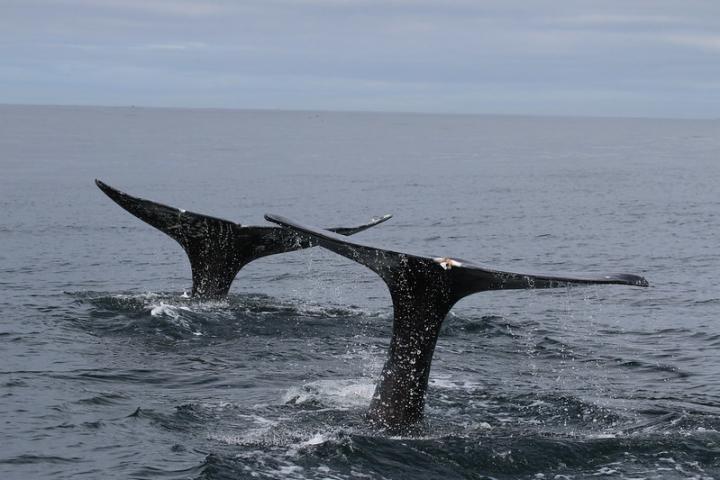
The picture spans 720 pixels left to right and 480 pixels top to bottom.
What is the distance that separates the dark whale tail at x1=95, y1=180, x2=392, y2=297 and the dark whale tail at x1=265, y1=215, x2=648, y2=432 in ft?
18.6

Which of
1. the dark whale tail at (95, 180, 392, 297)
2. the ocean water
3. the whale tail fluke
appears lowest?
the ocean water

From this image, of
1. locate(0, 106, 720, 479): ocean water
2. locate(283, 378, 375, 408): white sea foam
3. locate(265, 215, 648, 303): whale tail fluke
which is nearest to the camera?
locate(265, 215, 648, 303): whale tail fluke

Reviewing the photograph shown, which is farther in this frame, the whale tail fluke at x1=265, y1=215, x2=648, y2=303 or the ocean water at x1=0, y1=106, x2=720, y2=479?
the ocean water at x1=0, y1=106, x2=720, y2=479

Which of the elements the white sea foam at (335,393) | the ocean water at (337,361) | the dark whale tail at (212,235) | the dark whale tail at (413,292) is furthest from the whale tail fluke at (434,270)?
the dark whale tail at (212,235)

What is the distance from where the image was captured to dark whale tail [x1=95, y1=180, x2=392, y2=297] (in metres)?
16.6

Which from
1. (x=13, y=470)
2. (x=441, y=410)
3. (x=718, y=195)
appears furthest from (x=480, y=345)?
(x=718, y=195)

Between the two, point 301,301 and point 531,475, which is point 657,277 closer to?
point 301,301

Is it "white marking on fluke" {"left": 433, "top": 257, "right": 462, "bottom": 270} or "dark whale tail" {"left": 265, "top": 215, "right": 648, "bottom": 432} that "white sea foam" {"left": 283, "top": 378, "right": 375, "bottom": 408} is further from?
"white marking on fluke" {"left": 433, "top": 257, "right": 462, "bottom": 270}

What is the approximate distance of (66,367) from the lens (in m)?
14.4

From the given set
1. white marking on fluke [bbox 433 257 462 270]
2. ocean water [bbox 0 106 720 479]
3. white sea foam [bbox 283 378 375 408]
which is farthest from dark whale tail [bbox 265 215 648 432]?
white sea foam [bbox 283 378 375 408]

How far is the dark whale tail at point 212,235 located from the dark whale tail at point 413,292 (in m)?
5.68

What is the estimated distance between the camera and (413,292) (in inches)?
405

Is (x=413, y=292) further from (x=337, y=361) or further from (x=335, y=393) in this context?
(x=337, y=361)

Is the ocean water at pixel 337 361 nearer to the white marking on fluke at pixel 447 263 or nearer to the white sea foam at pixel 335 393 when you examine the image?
the white sea foam at pixel 335 393
